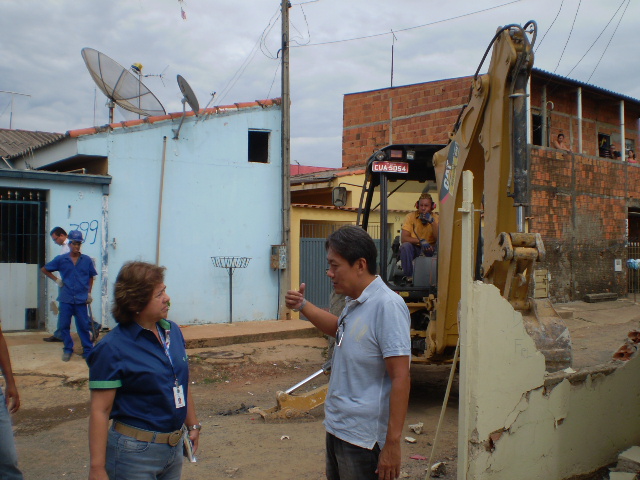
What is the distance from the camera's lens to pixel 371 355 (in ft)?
8.49

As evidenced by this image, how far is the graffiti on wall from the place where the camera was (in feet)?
32.8

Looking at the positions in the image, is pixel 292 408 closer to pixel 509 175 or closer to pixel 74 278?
pixel 509 175

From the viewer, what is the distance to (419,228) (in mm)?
6578

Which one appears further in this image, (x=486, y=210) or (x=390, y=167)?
(x=390, y=167)

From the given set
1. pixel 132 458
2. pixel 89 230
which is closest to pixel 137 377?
pixel 132 458

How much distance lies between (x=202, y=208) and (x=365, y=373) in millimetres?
9364

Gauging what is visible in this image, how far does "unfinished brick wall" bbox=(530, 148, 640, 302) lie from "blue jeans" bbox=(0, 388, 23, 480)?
11986mm

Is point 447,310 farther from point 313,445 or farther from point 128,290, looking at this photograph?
point 128,290

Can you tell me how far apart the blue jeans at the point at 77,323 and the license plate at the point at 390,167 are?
430cm

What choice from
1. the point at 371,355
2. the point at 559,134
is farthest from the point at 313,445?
the point at 559,134

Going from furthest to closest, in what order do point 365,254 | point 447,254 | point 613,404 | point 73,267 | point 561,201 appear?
point 561,201 → point 73,267 → point 447,254 → point 613,404 → point 365,254

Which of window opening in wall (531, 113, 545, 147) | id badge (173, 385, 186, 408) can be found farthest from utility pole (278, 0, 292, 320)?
id badge (173, 385, 186, 408)

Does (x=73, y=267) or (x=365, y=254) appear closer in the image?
(x=365, y=254)

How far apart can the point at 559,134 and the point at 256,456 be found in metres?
14.0
